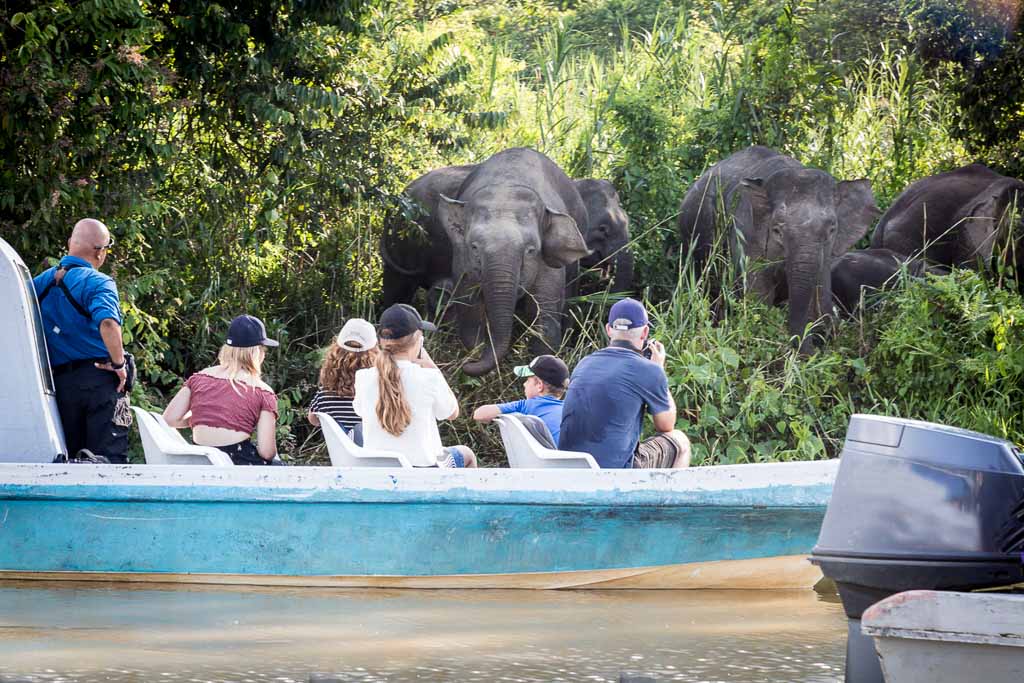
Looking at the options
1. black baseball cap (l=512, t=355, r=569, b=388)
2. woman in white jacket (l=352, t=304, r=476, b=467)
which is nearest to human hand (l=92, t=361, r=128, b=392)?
woman in white jacket (l=352, t=304, r=476, b=467)

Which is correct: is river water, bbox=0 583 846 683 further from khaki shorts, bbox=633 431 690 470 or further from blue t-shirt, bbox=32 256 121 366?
blue t-shirt, bbox=32 256 121 366

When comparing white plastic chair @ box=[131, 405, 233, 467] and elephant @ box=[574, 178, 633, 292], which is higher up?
elephant @ box=[574, 178, 633, 292]

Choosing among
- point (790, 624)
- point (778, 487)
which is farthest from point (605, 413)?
point (790, 624)

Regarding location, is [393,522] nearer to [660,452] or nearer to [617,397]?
[617,397]

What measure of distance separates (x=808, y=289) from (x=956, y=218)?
A: 174cm

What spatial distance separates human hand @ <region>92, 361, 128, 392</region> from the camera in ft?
24.5

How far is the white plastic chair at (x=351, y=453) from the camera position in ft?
23.6

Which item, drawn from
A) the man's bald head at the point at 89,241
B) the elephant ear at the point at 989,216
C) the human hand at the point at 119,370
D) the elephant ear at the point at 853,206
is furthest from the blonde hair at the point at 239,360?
the elephant ear at the point at 989,216

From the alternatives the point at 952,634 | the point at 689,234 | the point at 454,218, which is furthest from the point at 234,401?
the point at 689,234

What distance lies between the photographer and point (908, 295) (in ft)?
34.9

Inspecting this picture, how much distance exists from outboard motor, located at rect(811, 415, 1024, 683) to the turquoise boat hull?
2.44 metres

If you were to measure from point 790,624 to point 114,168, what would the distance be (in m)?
5.27

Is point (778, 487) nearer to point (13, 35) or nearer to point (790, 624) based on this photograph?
point (790, 624)

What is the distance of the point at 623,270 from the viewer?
1257cm
